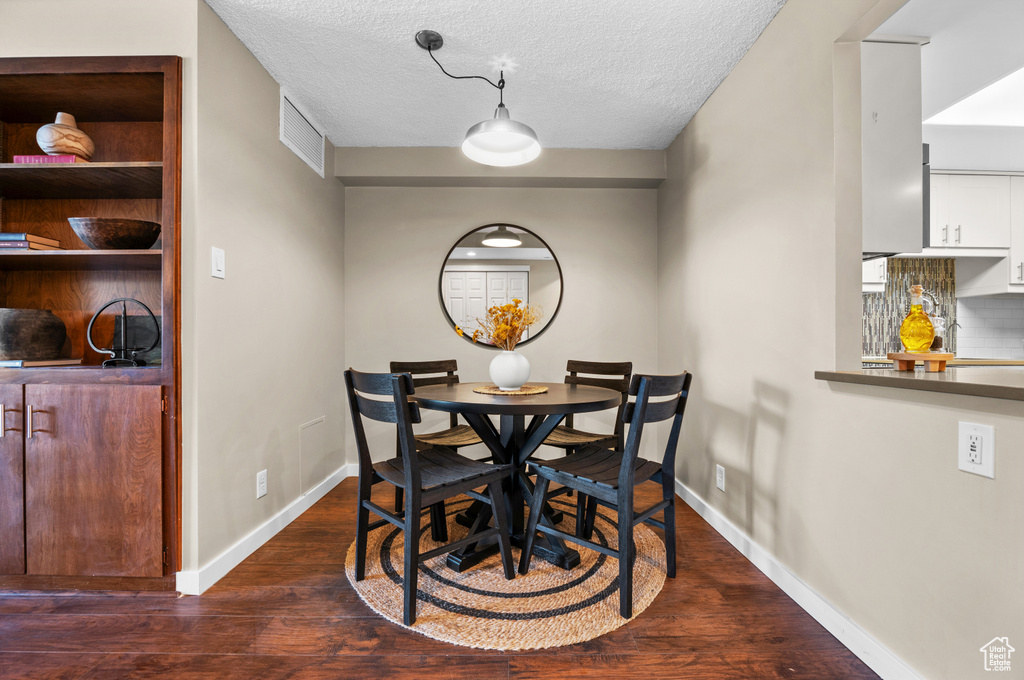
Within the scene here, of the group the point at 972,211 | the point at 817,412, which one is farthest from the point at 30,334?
the point at 972,211

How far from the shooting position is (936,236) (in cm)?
336

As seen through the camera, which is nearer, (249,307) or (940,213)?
(249,307)

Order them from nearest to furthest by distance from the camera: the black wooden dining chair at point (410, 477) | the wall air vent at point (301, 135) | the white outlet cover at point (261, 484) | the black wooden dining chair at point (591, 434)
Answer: the black wooden dining chair at point (410, 477) → the white outlet cover at point (261, 484) → the black wooden dining chair at point (591, 434) → the wall air vent at point (301, 135)

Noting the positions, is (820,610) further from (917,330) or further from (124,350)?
(124,350)

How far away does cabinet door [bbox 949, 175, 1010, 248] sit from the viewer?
10.8 feet

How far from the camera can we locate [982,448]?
113 centimetres

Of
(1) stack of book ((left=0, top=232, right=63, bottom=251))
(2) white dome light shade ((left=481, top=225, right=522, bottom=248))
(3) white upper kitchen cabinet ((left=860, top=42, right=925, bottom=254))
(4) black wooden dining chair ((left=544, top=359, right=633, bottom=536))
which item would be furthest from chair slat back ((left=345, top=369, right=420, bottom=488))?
(2) white dome light shade ((left=481, top=225, right=522, bottom=248))

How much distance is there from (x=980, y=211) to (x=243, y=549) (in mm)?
5155

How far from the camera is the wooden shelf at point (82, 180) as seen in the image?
1.84 m

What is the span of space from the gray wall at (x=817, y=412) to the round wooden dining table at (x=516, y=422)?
0.72 meters

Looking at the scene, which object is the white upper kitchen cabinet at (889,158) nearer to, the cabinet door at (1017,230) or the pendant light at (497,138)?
the pendant light at (497,138)

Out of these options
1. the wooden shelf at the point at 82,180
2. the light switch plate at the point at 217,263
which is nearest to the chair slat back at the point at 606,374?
the light switch plate at the point at 217,263

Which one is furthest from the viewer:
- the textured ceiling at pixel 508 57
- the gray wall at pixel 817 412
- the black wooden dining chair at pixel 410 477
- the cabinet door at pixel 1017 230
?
the cabinet door at pixel 1017 230

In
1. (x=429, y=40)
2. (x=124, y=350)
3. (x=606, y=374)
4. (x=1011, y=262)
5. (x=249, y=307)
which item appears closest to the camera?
(x=124, y=350)
